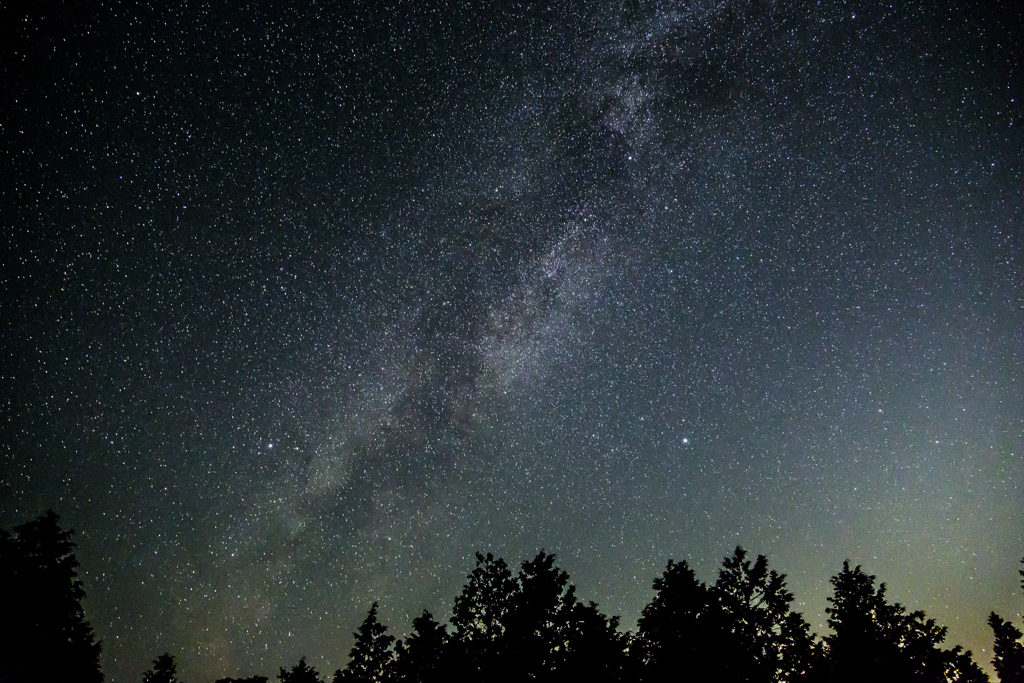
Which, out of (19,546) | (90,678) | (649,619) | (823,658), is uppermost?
(19,546)

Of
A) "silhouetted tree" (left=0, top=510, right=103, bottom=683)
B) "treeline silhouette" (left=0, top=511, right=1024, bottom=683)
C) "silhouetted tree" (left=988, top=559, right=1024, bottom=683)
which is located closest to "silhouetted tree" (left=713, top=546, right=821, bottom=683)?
"treeline silhouette" (left=0, top=511, right=1024, bottom=683)

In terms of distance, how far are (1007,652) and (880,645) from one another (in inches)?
340

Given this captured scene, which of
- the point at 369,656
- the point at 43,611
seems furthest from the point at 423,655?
the point at 43,611

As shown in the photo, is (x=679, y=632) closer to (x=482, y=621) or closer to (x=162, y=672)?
(x=482, y=621)

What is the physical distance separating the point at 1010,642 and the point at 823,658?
1211 cm

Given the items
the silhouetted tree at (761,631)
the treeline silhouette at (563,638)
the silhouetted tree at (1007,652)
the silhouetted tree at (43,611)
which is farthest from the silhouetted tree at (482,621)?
the silhouetted tree at (1007,652)

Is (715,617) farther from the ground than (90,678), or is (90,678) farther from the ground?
(715,617)

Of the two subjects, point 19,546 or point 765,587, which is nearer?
point 765,587

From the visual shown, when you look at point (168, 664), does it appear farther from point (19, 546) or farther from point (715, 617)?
point (715, 617)

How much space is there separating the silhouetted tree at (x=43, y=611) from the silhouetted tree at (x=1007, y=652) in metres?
31.8

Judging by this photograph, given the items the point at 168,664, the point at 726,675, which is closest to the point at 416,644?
the point at 168,664

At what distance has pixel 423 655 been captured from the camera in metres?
11.6

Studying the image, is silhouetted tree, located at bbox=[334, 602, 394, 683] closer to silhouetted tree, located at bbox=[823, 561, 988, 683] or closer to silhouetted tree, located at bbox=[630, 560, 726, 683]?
silhouetted tree, located at bbox=[630, 560, 726, 683]

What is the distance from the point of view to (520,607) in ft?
40.1
